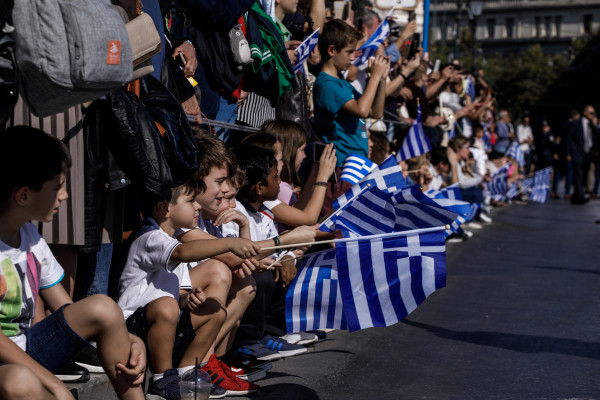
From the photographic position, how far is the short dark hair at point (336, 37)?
28.3 ft

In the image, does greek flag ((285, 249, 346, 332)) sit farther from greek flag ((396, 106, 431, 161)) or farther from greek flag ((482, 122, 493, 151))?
greek flag ((482, 122, 493, 151))

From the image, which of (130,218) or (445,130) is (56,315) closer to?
(130,218)

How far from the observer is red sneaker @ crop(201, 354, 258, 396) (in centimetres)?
535

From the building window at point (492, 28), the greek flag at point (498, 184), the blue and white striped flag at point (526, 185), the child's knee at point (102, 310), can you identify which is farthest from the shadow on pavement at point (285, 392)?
the building window at point (492, 28)

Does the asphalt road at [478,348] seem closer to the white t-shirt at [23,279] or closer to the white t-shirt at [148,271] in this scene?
the white t-shirt at [148,271]

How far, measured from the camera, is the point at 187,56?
20.4 feet

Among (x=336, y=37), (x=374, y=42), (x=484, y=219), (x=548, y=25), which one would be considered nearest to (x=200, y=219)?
(x=336, y=37)

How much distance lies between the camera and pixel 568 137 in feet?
91.5

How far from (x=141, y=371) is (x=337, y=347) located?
2.92 metres

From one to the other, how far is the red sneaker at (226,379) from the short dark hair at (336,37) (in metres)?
3.82

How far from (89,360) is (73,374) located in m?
0.22

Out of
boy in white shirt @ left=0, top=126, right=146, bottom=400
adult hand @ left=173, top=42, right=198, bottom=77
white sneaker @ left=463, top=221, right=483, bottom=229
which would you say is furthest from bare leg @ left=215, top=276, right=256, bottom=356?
white sneaker @ left=463, top=221, right=483, bottom=229

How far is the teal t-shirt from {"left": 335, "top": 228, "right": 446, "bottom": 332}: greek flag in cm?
334

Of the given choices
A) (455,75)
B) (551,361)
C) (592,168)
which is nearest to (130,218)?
(551,361)
